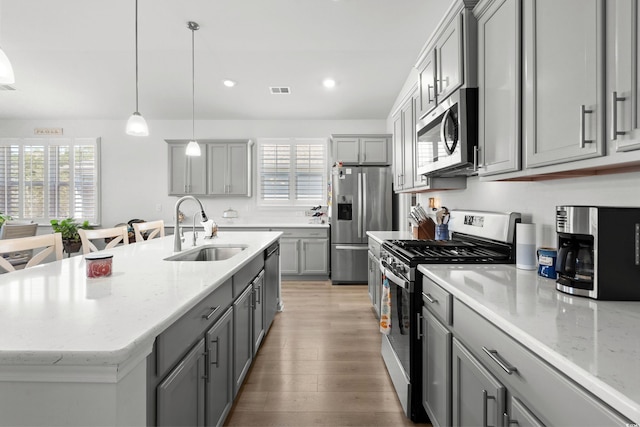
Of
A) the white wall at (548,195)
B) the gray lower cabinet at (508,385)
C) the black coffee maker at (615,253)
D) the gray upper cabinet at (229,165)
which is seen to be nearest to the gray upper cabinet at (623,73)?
the black coffee maker at (615,253)

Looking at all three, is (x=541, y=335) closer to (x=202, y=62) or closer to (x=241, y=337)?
(x=241, y=337)

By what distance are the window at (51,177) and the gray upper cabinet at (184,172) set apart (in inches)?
60.4

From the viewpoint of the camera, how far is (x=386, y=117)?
5.45 m

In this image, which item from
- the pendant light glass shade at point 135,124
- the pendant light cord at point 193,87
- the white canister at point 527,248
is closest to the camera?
the white canister at point 527,248

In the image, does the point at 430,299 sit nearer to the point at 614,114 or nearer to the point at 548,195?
the point at 548,195

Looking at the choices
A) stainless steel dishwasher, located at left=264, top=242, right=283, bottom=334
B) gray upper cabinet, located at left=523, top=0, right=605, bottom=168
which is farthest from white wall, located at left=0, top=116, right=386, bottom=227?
gray upper cabinet, located at left=523, top=0, right=605, bottom=168

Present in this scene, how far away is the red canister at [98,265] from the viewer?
1386 millimetres

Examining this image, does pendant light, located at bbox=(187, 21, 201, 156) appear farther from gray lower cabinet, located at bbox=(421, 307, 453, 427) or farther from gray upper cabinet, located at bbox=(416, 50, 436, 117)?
gray lower cabinet, located at bbox=(421, 307, 453, 427)

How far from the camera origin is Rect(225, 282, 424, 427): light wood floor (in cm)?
180

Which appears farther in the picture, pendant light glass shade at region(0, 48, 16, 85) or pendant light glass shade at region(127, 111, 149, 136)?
pendant light glass shade at region(127, 111, 149, 136)

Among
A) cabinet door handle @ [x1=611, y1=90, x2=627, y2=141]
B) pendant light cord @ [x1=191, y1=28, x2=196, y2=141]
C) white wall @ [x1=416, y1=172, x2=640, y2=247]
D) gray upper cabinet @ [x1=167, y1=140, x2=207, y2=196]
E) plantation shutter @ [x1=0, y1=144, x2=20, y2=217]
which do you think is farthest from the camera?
plantation shutter @ [x1=0, y1=144, x2=20, y2=217]

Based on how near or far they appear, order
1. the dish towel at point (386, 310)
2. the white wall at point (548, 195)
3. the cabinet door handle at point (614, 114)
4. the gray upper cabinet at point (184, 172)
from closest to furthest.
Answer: the cabinet door handle at point (614, 114) → the white wall at point (548, 195) → the dish towel at point (386, 310) → the gray upper cabinet at point (184, 172)

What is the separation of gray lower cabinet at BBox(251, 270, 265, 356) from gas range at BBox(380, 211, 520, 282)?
3.16 feet

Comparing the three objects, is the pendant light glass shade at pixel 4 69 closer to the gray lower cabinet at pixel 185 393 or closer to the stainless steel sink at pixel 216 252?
the stainless steel sink at pixel 216 252
